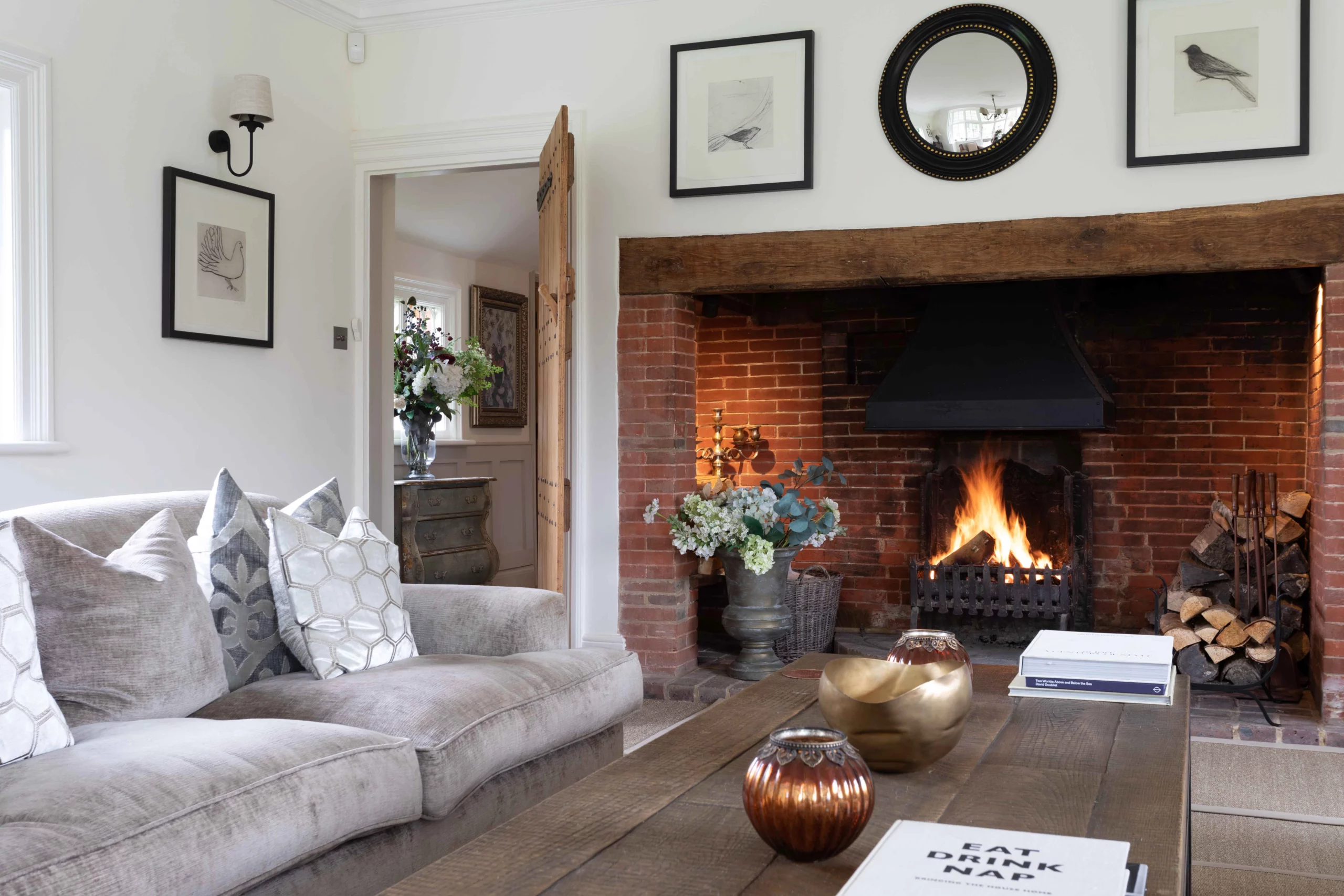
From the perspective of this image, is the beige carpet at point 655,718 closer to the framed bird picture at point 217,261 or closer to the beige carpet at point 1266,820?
the beige carpet at point 1266,820

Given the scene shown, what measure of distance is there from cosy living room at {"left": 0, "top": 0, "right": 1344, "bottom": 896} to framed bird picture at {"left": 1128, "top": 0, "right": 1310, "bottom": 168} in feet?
0.04

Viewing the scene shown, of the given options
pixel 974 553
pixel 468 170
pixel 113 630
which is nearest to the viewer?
pixel 113 630

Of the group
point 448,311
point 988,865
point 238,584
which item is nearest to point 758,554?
point 238,584

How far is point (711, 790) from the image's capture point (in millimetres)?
1535

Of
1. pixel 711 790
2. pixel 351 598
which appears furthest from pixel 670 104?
pixel 711 790

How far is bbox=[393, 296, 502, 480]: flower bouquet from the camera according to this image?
6016 millimetres

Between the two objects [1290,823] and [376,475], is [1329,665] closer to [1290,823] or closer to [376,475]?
[1290,823]

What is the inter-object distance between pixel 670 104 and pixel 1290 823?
316 centimetres

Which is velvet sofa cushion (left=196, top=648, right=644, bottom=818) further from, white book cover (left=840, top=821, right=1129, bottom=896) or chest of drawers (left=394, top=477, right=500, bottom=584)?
chest of drawers (left=394, top=477, right=500, bottom=584)

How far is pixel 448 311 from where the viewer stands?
7156mm

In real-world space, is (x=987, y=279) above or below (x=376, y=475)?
above

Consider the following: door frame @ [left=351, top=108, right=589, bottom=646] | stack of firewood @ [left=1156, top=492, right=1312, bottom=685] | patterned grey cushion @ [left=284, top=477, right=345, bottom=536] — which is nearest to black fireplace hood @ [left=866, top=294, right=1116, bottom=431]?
stack of firewood @ [left=1156, top=492, right=1312, bottom=685]

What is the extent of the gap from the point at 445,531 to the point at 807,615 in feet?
7.43

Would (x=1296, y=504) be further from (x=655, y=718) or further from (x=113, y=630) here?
(x=113, y=630)
